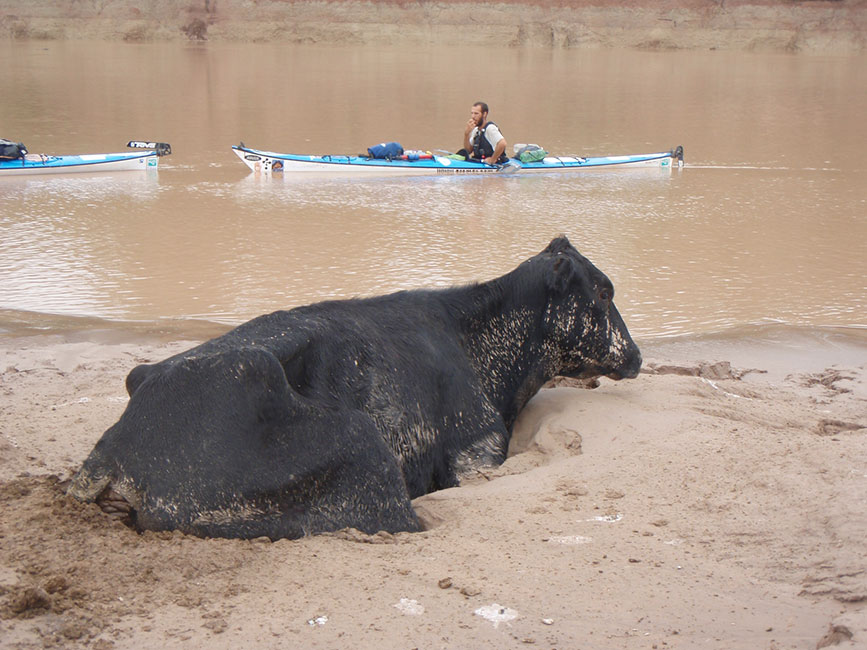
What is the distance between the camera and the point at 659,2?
59938 mm

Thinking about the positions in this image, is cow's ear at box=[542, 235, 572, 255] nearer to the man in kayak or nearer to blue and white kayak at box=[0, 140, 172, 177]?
the man in kayak

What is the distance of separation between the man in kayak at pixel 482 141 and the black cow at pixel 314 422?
1407 cm

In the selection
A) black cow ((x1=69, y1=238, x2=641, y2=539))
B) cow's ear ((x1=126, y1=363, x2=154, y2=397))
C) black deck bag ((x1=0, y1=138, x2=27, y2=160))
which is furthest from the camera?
black deck bag ((x1=0, y1=138, x2=27, y2=160))

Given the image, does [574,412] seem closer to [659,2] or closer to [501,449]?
[501,449]

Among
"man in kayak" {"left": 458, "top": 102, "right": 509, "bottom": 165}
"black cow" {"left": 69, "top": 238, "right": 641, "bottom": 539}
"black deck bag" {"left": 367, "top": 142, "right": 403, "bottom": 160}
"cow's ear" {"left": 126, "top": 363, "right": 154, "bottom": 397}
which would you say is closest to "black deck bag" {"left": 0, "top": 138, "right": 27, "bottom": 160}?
"black deck bag" {"left": 367, "top": 142, "right": 403, "bottom": 160}

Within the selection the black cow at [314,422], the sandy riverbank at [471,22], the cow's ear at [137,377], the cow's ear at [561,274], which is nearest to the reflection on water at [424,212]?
the cow's ear at [561,274]

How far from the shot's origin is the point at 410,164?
18672 mm

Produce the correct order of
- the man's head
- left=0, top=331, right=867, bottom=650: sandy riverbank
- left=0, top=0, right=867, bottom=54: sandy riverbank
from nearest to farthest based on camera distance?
left=0, top=331, right=867, bottom=650: sandy riverbank, the man's head, left=0, top=0, right=867, bottom=54: sandy riverbank

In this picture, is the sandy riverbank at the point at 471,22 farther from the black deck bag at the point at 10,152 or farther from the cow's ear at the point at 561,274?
the cow's ear at the point at 561,274

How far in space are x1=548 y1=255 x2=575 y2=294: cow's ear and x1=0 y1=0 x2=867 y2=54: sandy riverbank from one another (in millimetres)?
53295

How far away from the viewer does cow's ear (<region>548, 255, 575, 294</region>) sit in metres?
5.69

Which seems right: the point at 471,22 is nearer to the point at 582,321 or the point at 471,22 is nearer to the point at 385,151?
the point at 385,151

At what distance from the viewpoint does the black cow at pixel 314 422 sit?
3.91 meters

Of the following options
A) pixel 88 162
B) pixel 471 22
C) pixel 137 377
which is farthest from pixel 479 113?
pixel 471 22
